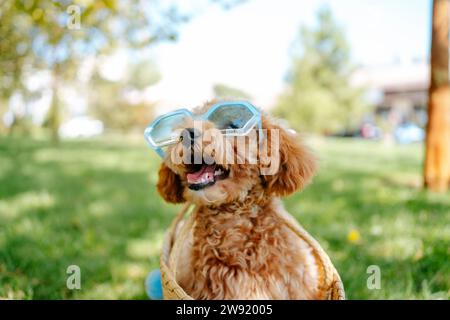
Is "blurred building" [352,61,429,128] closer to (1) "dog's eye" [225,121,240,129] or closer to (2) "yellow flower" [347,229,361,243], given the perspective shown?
(2) "yellow flower" [347,229,361,243]

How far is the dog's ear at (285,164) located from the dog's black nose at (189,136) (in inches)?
14.3

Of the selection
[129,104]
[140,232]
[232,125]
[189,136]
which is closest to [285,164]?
[232,125]

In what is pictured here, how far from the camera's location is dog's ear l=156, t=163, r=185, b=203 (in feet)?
7.67

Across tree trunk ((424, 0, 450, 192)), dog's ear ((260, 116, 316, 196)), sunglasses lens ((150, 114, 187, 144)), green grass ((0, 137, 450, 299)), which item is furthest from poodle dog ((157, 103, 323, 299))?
tree trunk ((424, 0, 450, 192))

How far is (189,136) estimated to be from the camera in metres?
1.93

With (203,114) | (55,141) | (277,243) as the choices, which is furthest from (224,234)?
(55,141)

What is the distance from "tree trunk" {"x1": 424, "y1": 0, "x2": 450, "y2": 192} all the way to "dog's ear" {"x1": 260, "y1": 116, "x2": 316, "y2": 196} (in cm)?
407

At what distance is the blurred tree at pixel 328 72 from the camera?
1146 inches

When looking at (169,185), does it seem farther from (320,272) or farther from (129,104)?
(129,104)

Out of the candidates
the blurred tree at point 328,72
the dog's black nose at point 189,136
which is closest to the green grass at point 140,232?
the dog's black nose at point 189,136

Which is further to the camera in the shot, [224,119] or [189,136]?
[224,119]

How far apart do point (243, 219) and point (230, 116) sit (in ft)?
1.65

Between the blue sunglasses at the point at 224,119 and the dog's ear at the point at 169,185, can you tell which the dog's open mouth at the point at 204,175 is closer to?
the blue sunglasses at the point at 224,119

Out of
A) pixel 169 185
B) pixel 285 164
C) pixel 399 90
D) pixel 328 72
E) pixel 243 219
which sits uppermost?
pixel 328 72
